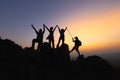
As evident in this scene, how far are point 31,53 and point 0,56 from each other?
4316 mm

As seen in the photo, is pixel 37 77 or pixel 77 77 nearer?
pixel 37 77

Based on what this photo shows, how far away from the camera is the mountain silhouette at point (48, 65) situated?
28.3 meters

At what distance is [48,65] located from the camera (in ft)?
101

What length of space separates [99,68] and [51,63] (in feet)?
23.9

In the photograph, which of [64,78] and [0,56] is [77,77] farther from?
[0,56]

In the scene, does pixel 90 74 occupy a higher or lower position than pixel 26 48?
lower

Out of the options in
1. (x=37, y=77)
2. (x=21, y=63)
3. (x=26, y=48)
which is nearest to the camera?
(x=37, y=77)

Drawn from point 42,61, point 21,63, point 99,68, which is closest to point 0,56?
point 21,63

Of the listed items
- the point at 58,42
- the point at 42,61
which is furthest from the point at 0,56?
the point at 58,42

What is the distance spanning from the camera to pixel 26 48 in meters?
32.2

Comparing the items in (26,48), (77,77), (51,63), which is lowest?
(77,77)

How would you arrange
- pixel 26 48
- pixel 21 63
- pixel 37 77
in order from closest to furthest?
1. pixel 37 77
2. pixel 21 63
3. pixel 26 48

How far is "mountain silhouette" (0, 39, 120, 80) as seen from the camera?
28.3 metres

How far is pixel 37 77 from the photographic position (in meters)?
27.9
